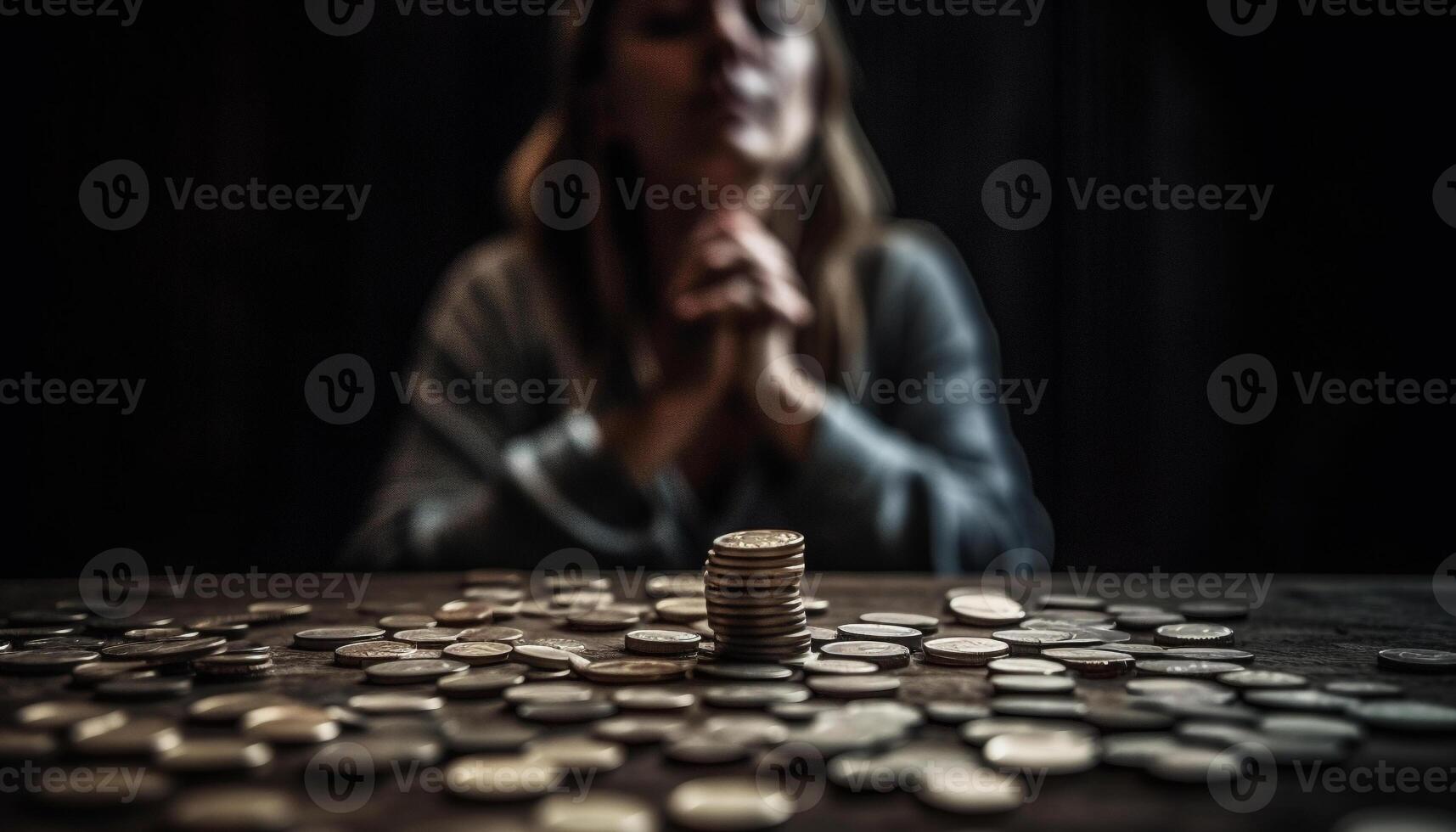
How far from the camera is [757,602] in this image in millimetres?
1618

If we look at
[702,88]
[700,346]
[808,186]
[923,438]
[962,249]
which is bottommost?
[923,438]

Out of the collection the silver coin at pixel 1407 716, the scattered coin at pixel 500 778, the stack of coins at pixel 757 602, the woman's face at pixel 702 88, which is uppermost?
the woman's face at pixel 702 88

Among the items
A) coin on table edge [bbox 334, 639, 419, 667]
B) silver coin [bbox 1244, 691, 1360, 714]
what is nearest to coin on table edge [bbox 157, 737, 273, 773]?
coin on table edge [bbox 334, 639, 419, 667]

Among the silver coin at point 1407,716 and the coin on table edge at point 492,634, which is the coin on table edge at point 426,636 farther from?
the silver coin at point 1407,716

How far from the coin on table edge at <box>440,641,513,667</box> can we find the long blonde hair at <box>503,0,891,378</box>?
7.43 feet

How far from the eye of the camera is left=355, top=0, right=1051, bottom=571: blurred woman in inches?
134

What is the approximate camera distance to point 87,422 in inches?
156

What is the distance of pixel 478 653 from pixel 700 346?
1.96 metres

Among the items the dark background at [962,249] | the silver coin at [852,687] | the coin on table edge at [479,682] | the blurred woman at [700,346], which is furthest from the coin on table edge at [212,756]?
the dark background at [962,249]

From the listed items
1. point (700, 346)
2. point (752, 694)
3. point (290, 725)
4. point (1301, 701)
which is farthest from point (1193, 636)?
point (700, 346)

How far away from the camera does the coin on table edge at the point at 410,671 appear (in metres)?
1.50

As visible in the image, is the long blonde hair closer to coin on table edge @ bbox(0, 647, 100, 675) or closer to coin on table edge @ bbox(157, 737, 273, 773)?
coin on table edge @ bbox(0, 647, 100, 675)

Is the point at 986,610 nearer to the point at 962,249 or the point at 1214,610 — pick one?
the point at 1214,610

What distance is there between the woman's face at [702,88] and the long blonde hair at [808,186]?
0.46 feet
